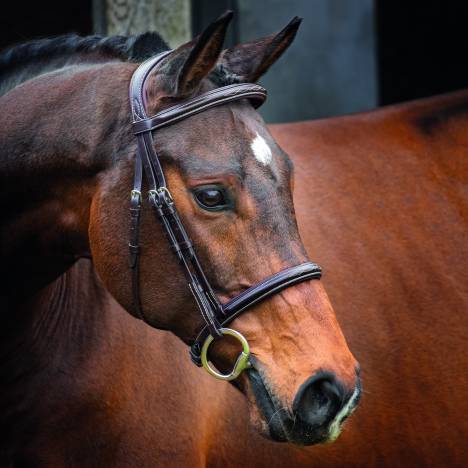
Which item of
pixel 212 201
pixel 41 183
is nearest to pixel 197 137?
pixel 212 201

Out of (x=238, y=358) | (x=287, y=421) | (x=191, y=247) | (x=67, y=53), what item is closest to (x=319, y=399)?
(x=287, y=421)

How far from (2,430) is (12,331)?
295mm

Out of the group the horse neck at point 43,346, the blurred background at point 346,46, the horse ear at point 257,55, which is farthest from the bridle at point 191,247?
the blurred background at point 346,46

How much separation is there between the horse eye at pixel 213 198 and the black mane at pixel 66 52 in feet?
1.96

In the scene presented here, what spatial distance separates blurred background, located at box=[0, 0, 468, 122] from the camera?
17.9 feet

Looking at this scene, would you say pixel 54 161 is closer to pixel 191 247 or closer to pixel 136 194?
pixel 136 194

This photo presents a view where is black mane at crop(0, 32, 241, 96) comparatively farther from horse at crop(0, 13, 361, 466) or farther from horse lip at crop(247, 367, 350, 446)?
horse lip at crop(247, 367, 350, 446)

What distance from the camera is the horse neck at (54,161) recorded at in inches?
83.8

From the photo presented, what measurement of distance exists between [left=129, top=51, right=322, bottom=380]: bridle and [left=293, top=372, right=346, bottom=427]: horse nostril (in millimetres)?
165

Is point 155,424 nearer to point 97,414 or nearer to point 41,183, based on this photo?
point 97,414

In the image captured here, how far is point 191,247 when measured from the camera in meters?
1.97

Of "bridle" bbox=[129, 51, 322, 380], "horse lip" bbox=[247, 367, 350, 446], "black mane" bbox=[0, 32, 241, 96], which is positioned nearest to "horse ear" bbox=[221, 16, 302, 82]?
"bridle" bbox=[129, 51, 322, 380]

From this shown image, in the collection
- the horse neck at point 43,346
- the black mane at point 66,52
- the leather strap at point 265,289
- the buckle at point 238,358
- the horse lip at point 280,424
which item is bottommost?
the horse neck at point 43,346

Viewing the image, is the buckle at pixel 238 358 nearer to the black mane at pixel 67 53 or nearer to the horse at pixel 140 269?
the horse at pixel 140 269
